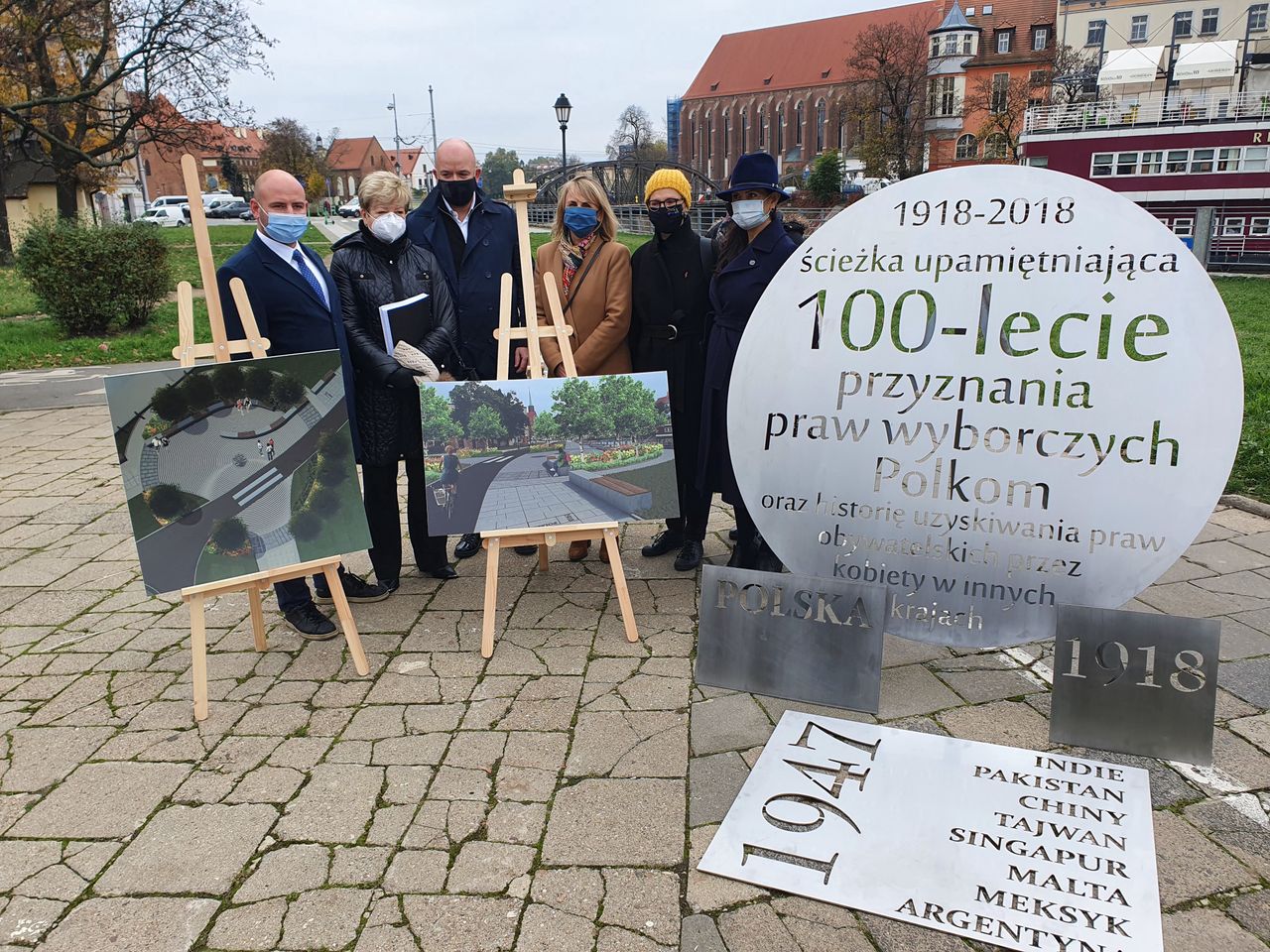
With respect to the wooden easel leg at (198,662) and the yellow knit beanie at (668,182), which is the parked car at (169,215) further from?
the wooden easel leg at (198,662)

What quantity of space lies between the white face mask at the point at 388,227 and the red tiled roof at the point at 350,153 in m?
111

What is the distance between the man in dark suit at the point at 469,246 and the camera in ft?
14.0

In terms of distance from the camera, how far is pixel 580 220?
4.18 metres

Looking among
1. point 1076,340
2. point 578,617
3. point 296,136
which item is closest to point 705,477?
point 578,617

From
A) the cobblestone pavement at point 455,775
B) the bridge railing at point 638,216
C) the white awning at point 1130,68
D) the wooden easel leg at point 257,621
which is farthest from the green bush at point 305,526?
the white awning at point 1130,68

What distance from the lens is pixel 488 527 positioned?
358cm

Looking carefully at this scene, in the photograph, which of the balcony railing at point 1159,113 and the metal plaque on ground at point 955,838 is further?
the balcony railing at point 1159,113

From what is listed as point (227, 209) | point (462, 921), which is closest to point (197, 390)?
point (462, 921)

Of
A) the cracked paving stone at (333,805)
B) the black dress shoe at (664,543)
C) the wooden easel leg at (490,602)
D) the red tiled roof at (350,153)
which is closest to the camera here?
the cracked paving stone at (333,805)

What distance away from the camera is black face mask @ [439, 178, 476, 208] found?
423 cm

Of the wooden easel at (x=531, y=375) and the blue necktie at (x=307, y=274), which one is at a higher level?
the blue necktie at (x=307, y=274)

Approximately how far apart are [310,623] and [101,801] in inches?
48.2

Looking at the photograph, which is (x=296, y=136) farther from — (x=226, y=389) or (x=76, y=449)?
(x=226, y=389)

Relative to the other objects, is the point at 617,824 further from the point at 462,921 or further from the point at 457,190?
the point at 457,190
